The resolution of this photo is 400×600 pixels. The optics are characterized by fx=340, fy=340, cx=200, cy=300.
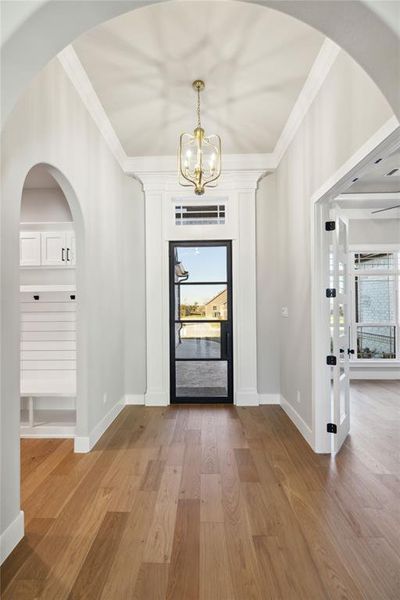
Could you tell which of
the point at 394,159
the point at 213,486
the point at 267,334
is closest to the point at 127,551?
the point at 213,486

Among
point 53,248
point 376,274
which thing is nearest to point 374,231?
point 376,274

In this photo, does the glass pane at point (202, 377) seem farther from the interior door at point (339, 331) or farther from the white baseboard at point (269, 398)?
the interior door at point (339, 331)

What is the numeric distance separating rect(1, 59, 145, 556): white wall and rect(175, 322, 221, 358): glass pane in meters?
0.58

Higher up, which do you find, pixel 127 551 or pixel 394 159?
pixel 394 159

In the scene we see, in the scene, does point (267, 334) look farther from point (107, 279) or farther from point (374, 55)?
point (374, 55)

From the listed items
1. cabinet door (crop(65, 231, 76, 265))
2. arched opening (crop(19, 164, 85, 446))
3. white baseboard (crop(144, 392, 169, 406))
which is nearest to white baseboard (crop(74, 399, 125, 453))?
arched opening (crop(19, 164, 85, 446))

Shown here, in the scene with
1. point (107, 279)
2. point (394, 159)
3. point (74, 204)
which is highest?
point (394, 159)

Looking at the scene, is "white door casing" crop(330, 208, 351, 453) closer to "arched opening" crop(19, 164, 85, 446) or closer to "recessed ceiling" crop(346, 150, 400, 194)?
"recessed ceiling" crop(346, 150, 400, 194)

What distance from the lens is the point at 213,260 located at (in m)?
4.78

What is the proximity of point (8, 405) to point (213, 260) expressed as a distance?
3322 mm

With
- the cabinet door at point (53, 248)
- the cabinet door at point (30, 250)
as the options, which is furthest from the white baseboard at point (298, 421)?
the cabinet door at point (30, 250)

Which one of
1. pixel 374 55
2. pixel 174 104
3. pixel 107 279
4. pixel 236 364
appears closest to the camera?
pixel 374 55

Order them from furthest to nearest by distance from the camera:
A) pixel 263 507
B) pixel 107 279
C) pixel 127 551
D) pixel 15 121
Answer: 1. pixel 107 279
2. pixel 263 507
3. pixel 15 121
4. pixel 127 551

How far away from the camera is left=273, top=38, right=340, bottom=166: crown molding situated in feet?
8.54
